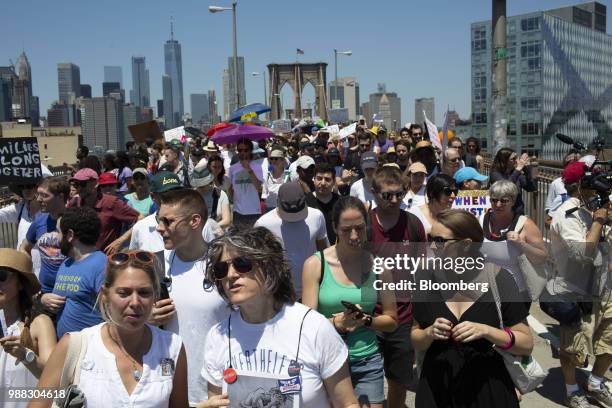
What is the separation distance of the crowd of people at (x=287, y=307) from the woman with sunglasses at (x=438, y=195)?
0.02 meters

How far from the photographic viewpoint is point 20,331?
3.42 meters

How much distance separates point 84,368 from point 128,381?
0.19 meters

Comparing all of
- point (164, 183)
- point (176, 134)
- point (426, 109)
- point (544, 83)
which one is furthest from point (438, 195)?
point (544, 83)

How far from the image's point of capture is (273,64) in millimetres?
115125

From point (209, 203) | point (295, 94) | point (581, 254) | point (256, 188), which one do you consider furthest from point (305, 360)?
point (295, 94)

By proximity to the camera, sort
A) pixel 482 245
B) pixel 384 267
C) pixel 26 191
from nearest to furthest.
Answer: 1. pixel 482 245
2. pixel 384 267
3. pixel 26 191

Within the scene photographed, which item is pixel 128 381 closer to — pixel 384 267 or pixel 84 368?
pixel 84 368

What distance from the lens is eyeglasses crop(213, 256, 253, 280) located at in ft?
9.40

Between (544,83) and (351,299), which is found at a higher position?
(544,83)

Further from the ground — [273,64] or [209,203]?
[273,64]

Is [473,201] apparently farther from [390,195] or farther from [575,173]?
[390,195]

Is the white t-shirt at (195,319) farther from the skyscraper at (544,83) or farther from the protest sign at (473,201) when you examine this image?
the skyscraper at (544,83)

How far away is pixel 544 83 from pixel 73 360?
10404 centimetres

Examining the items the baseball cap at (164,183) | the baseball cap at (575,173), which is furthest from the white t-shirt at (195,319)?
the baseball cap at (575,173)
